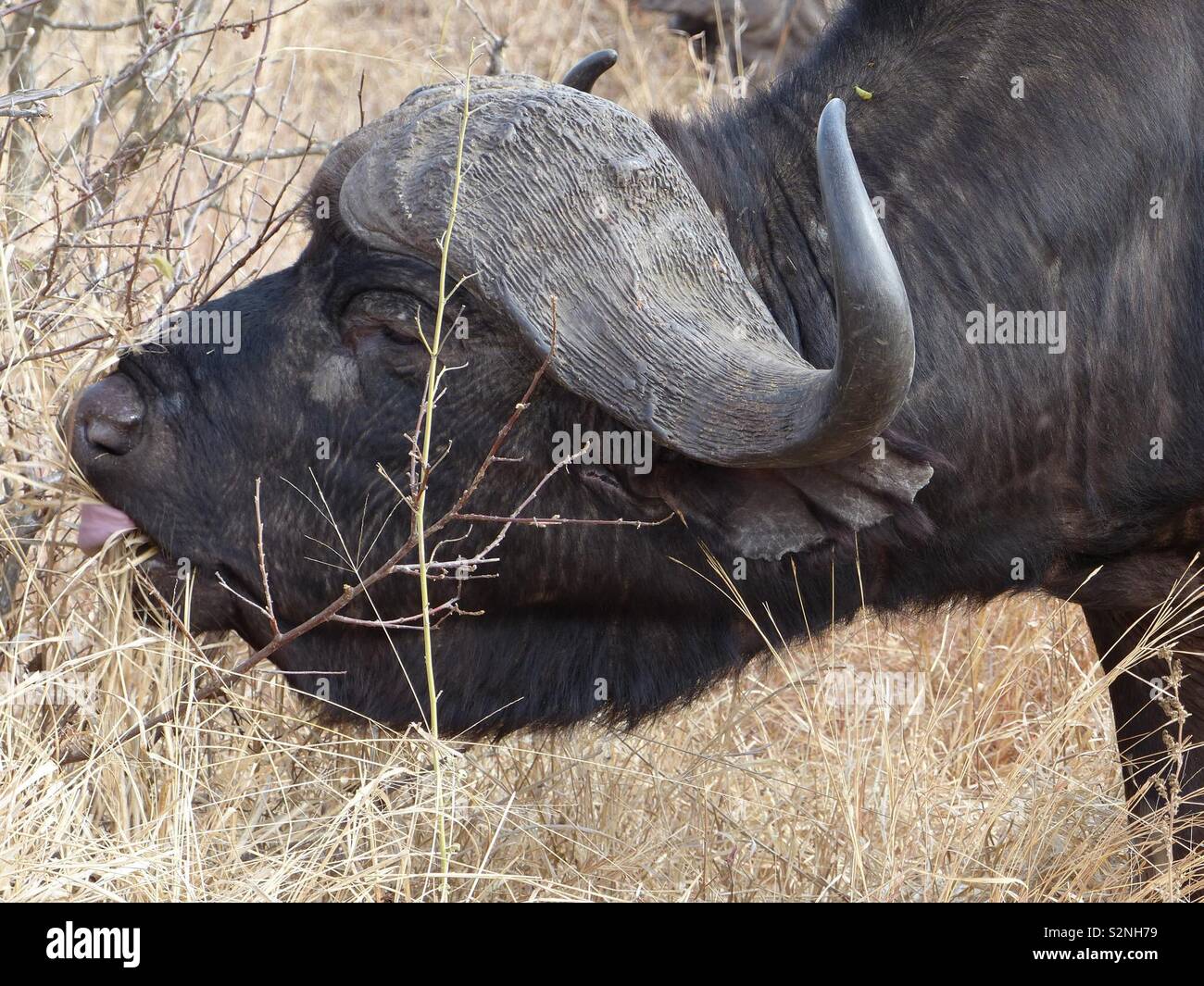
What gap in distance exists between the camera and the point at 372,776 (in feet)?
13.5

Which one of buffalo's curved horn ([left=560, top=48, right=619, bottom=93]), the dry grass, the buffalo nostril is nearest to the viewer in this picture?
the buffalo nostril

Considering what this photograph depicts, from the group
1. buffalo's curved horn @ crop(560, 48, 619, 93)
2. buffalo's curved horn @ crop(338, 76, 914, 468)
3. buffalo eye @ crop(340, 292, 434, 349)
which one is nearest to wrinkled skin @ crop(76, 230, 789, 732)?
buffalo eye @ crop(340, 292, 434, 349)

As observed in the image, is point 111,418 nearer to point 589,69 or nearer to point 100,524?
point 100,524

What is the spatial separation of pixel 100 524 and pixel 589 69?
5.37 ft

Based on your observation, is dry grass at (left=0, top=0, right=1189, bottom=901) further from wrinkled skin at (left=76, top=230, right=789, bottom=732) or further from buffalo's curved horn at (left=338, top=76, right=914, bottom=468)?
buffalo's curved horn at (left=338, top=76, right=914, bottom=468)

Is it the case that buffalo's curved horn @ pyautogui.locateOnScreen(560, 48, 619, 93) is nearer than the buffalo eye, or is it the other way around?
the buffalo eye

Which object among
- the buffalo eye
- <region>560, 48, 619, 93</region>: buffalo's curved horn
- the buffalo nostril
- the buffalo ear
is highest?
<region>560, 48, 619, 93</region>: buffalo's curved horn

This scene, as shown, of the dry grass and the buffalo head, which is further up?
the buffalo head

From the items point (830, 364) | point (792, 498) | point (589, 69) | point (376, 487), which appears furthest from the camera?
point (589, 69)

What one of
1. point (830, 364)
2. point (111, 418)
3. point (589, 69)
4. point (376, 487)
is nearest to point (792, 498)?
point (830, 364)

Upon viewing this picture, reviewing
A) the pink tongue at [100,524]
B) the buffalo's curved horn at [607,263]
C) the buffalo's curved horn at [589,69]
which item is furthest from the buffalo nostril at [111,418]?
the buffalo's curved horn at [589,69]

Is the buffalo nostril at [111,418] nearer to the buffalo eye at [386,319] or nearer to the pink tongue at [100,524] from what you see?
the pink tongue at [100,524]

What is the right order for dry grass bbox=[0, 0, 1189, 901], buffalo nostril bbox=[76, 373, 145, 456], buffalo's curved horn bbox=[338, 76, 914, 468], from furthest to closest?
1. dry grass bbox=[0, 0, 1189, 901]
2. buffalo nostril bbox=[76, 373, 145, 456]
3. buffalo's curved horn bbox=[338, 76, 914, 468]

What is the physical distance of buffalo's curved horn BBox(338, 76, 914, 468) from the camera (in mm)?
3020
